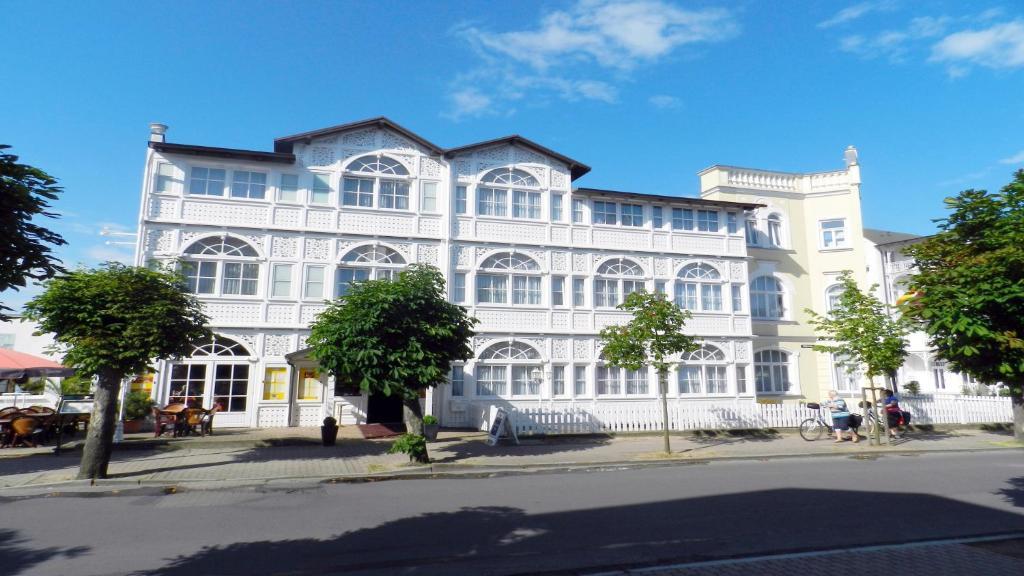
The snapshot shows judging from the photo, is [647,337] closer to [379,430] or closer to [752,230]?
[379,430]

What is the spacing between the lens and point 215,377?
18.8 meters

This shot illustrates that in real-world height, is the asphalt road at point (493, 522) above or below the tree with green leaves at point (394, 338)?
below

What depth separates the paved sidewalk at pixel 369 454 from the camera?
12.0 m

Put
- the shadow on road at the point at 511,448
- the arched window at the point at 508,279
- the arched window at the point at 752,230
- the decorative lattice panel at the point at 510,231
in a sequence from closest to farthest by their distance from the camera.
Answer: the shadow on road at the point at 511,448 < the arched window at the point at 508,279 < the decorative lattice panel at the point at 510,231 < the arched window at the point at 752,230

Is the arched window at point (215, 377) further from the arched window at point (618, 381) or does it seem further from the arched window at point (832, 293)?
the arched window at point (832, 293)

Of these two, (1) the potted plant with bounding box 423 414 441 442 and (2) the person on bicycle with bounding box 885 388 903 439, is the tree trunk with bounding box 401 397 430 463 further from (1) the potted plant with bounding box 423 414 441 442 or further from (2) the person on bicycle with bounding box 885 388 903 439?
(2) the person on bicycle with bounding box 885 388 903 439

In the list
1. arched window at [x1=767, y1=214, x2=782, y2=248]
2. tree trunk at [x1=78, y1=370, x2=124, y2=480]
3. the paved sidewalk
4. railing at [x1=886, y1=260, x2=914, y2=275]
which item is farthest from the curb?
A: railing at [x1=886, y1=260, x2=914, y2=275]

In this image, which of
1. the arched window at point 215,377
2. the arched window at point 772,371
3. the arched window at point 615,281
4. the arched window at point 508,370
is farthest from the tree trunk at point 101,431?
the arched window at point 772,371

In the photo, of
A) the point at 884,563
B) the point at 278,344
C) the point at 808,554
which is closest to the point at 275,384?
the point at 278,344

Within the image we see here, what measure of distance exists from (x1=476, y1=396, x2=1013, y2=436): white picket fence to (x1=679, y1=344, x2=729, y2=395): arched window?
0.52 metres

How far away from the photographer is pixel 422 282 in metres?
13.8

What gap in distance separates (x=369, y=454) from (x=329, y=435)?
1817 mm

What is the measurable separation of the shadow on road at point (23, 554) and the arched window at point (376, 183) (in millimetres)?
15180

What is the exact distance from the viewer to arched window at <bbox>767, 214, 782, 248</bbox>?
89.1ft
